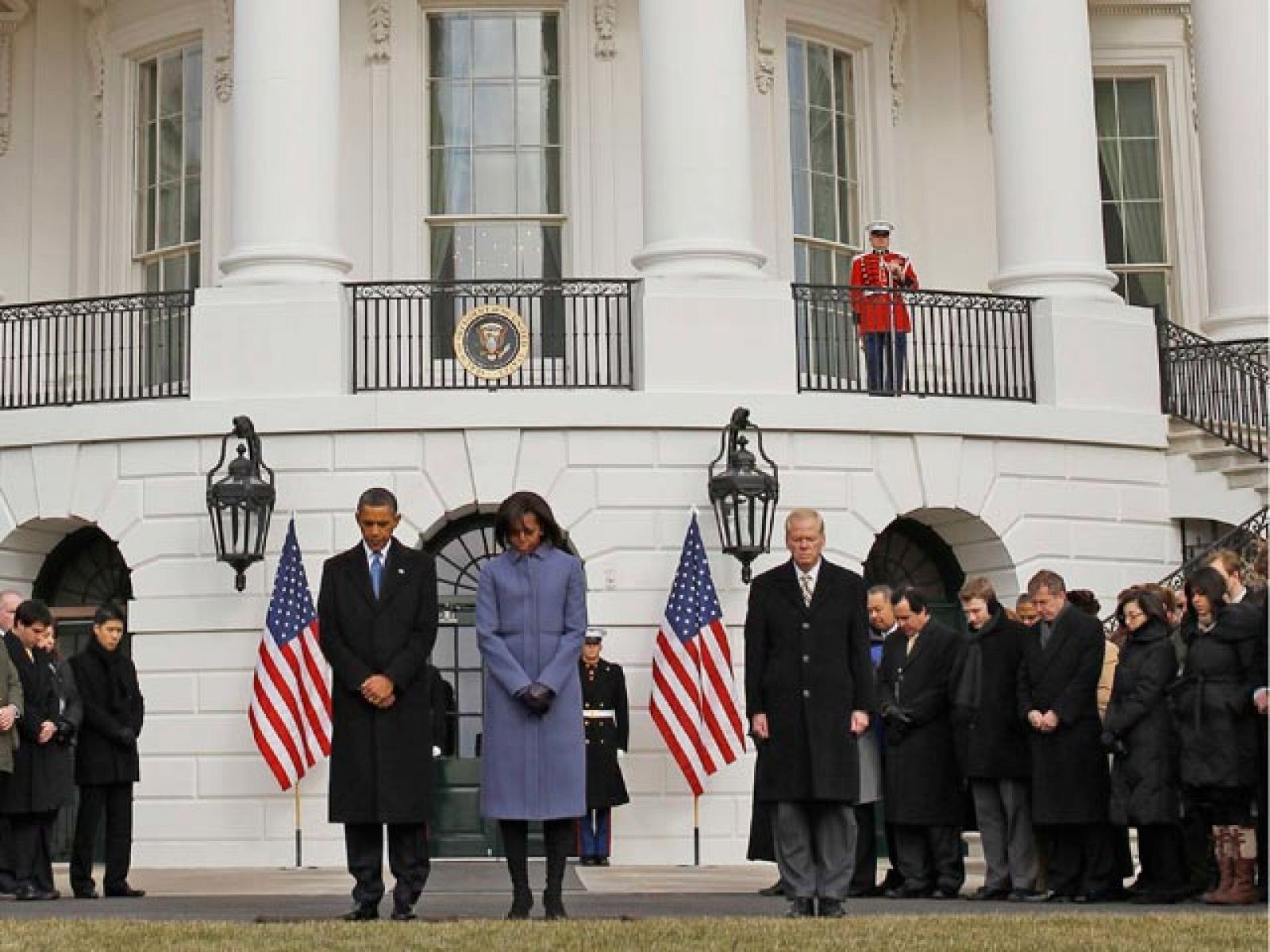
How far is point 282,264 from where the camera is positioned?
23828 millimetres

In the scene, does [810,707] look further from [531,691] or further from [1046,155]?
[1046,155]

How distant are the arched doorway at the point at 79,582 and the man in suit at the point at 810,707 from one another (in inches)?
492

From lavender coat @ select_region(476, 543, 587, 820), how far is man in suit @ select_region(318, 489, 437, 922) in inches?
16.6

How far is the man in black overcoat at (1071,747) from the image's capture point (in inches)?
627

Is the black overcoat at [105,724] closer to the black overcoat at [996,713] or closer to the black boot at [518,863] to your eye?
the black boot at [518,863]

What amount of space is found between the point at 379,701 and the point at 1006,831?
16.0ft

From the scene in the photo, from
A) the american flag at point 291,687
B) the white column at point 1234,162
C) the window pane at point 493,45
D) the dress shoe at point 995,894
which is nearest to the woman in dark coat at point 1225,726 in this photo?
the dress shoe at point 995,894

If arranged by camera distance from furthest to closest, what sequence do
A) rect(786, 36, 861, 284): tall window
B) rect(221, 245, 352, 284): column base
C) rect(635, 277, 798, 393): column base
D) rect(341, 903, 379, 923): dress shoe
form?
rect(786, 36, 861, 284): tall window
rect(221, 245, 352, 284): column base
rect(635, 277, 798, 393): column base
rect(341, 903, 379, 923): dress shoe

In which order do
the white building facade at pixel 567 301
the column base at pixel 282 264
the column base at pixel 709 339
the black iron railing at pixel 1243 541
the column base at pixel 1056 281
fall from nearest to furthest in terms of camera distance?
the black iron railing at pixel 1243 541
the white building facade at pixel 567 301
the column base at pixel 709 339
the column base at pixel 282 264
the column base at pixel 1056 281

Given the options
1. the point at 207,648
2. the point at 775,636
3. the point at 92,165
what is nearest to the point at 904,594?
the point at 775,636

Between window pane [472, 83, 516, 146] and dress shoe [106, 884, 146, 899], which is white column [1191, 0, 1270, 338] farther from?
dress shoe [106, 884, 146, 899]

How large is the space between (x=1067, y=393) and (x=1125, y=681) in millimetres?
9669

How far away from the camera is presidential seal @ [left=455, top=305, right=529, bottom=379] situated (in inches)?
941

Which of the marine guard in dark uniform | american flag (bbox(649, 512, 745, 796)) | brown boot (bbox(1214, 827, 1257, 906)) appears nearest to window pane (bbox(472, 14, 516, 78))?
american flag (bbox(649, 512, 745, 796))
